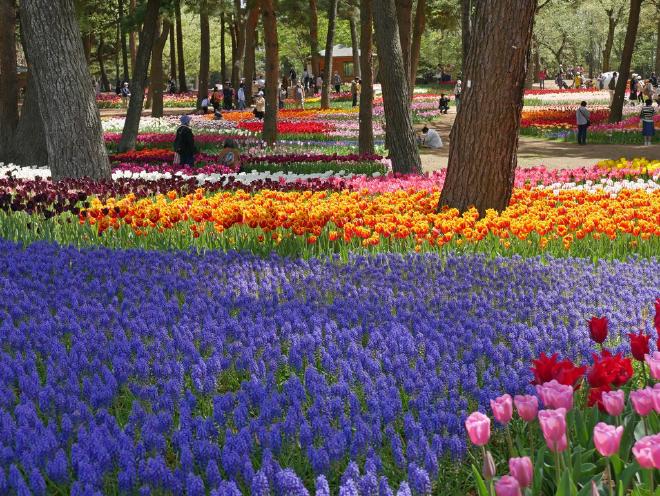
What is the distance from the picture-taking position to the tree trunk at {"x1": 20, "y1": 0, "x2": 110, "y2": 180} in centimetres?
1325

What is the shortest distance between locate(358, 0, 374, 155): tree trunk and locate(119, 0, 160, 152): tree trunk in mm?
5297

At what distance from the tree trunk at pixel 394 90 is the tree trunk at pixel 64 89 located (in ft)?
16.4

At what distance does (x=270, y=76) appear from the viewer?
76.2 feet

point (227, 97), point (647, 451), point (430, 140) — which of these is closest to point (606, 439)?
point (647, 451)

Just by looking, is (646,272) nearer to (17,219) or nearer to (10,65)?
(17,219)

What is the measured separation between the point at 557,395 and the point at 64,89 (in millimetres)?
11791

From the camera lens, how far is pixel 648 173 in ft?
48.4

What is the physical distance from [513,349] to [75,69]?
10.3 meters

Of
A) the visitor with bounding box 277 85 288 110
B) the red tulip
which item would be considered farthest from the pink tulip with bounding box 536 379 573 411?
the visitor with bounding box 277 85 288 110

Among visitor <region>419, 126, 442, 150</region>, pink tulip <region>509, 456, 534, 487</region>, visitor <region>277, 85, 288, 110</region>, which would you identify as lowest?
visitor <region>419, 126, 442, 150</region>

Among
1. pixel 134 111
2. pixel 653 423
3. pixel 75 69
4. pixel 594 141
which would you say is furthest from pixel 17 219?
pixel 594 141

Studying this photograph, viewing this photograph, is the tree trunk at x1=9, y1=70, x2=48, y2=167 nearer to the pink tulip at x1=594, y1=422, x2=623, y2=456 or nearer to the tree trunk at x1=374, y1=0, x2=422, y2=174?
the tree trunk at x1=374, y1=0, x2=422, y2=174

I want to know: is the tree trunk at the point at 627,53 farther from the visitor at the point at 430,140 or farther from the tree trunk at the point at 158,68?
the tree trunk at the point at 158,68

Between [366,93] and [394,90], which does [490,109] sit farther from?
[366,93]
